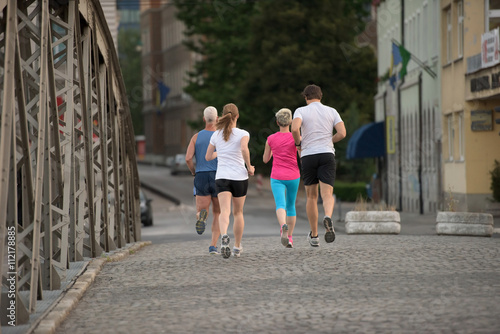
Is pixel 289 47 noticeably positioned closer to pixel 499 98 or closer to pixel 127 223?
pixel 499 98

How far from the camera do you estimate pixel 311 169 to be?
13.3 meters

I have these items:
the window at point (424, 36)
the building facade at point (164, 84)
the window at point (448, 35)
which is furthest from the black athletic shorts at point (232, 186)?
the building facade at point (164, 84)

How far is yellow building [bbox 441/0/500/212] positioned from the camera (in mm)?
30156

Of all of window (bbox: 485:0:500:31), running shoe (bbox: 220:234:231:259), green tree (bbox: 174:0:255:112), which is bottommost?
running shoe (bbox: 220:234:231:259)

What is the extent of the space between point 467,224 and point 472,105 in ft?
41.0

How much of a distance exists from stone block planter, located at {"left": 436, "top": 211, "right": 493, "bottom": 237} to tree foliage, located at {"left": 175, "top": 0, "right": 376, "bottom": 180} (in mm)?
33424

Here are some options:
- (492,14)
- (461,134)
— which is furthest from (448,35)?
(461,134)

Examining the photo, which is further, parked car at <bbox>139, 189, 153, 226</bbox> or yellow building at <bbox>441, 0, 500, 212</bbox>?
parked car at <bbox>139, 189, 153, 226</bbox>

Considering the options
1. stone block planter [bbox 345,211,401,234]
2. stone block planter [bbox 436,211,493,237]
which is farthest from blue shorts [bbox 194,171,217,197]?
stone block planter [bbox 436,211,493,237]

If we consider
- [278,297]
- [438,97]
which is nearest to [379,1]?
[438,97]

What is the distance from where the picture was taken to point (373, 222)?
19.9m

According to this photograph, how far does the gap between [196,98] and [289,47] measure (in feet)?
24.3

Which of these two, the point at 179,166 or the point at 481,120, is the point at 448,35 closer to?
the point at 481,120

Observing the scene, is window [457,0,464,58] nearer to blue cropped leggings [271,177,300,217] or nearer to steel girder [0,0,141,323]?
steel girder [0,0,141,323]
